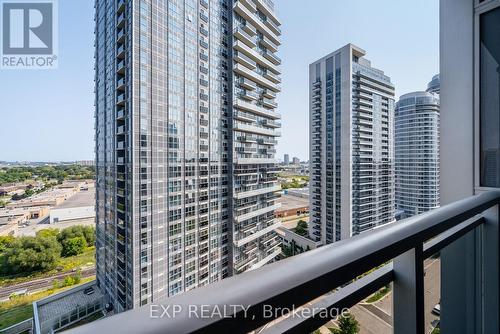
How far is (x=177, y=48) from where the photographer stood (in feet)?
24.3

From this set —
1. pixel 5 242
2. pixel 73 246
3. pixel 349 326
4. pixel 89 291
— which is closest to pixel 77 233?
pixel 73 246

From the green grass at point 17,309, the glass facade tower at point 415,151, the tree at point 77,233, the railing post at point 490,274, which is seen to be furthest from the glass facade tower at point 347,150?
the railing post at point 490,274

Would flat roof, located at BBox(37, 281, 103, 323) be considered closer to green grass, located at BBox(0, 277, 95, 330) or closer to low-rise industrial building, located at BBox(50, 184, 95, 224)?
green grass, located at BBox(0, 277, 95, 330)

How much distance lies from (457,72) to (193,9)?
29.5 ft

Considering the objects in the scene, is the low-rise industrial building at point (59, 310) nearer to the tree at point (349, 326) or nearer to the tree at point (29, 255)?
the tree at point (29, 255)

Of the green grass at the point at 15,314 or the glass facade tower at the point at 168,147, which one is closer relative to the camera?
the green grass at the point at 15,314

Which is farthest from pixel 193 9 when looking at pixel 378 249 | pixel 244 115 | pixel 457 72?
pixel 378 249

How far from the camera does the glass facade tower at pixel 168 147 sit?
6.43 metres

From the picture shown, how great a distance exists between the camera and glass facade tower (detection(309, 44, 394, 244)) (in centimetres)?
1133

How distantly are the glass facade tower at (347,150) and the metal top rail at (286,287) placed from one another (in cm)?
1083

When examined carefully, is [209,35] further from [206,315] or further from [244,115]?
[206,315]

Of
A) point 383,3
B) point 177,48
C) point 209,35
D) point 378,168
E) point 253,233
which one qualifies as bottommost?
point 253,233

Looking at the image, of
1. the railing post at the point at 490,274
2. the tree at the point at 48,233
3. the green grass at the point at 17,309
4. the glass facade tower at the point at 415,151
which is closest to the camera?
the railing post at the point at 490,274

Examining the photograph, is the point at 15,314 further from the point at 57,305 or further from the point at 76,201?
the point at 76,201
